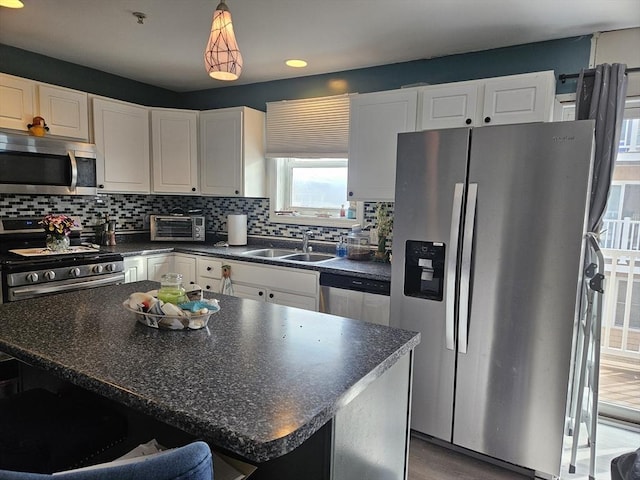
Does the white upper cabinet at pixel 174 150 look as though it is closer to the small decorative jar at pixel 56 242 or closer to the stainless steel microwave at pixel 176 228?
the stainless steel microwave at pixel 176 228

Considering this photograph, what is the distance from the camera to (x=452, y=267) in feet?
7.15

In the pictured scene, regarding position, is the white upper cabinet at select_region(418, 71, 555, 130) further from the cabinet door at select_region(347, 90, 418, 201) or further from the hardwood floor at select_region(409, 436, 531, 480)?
the hardwood floor at select_region(409, 436, 531, 480)

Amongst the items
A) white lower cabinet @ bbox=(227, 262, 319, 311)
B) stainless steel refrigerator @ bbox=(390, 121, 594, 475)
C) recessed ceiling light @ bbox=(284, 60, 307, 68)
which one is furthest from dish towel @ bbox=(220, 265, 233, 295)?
recessed ceiling light @ bbox=(284, 60, 307, 68)

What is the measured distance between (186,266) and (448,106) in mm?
2448

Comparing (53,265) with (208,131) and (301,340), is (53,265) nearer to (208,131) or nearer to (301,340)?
(208,131)

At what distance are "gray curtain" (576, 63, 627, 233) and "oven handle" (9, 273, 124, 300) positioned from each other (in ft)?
10.7

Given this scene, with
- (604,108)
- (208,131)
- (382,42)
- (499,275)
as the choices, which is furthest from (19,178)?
(604,108)

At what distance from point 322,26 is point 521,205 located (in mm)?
1573

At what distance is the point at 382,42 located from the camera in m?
2.84

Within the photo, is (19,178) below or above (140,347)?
above

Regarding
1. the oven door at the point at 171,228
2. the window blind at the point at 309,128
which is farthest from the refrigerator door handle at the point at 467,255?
the oven door at the point at 171,228

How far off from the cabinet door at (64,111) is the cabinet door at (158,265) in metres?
1.09

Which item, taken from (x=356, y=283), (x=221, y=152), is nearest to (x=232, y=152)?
(x=221, y=152)

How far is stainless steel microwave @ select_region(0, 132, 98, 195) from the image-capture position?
293cm
